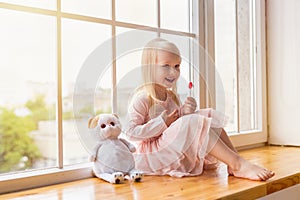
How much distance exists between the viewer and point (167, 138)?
1.32 meters

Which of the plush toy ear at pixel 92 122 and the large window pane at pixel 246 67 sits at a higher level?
the large window pane at pixel 246 67

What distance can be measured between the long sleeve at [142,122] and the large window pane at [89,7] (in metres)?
0.31

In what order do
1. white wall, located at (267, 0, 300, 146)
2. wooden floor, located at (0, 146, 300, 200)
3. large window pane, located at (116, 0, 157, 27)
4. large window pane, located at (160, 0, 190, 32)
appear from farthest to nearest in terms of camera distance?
white wall, located at (267, 0, 300, 146) < large window pane, located at (160, 0, 190, 32) < large window pane, located at (116, 0, 157, 27) < wooden floor, located at (0, 146, 300, 200)

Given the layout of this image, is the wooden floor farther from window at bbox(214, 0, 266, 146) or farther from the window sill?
window at bbox(214, 0, 266, 146)

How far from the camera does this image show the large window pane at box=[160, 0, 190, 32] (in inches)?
62.8

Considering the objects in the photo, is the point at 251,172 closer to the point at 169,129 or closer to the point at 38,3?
the point at 169,129

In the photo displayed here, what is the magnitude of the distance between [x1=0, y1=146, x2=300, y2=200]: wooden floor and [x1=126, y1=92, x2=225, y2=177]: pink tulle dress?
5 centimetres

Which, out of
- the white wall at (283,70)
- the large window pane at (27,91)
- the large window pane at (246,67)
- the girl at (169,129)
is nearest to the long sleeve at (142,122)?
the girl at (169,129)

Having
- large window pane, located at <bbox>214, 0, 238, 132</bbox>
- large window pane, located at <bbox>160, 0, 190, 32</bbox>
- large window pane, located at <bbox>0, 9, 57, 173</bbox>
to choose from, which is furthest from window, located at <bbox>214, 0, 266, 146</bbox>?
large window pane, located at <bbox>0, 9, 57, 173</bbox>

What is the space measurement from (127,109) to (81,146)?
194mm

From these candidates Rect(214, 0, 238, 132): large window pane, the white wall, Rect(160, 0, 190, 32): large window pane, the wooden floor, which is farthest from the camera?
the white wall

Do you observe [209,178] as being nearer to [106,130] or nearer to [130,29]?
[106,130]

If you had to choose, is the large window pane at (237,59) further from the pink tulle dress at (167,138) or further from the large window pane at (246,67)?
the pink tulle dress at (167,138)

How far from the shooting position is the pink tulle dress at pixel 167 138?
129 centimetres
